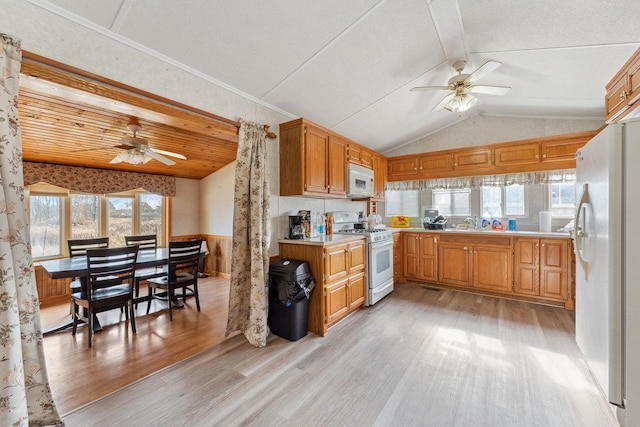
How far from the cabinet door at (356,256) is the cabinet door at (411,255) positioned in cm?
146

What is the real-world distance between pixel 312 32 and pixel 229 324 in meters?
2.75

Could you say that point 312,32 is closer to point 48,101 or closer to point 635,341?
point 48,101

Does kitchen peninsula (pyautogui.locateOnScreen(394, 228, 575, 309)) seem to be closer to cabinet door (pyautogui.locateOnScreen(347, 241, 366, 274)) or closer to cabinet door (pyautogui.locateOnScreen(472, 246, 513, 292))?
cabinet door (pyautogui.locateOnScreen(472, 246, 513, 292))

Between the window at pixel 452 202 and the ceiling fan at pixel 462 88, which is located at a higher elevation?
the ceiling fan at pixel 462 88

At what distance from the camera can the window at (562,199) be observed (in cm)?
368

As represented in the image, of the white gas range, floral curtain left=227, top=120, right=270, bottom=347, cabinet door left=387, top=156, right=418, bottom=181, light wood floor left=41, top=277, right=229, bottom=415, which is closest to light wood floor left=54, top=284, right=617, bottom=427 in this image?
light wood floor left=41, top=277, right=229, bottom=415

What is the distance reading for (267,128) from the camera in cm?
265

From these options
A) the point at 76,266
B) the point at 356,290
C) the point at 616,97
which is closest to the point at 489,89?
the point at 616,97

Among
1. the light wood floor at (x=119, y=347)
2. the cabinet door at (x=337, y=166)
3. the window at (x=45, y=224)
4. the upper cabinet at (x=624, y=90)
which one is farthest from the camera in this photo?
the window at (x=45, y=224)

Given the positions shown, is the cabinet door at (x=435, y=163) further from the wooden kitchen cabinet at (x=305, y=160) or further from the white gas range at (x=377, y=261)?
the wooden kitchen cabinet at (x=305, y=160)

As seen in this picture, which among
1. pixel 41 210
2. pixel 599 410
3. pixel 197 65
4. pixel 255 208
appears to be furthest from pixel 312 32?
pixel 41 210

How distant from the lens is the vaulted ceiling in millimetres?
1725

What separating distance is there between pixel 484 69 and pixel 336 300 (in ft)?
8.75

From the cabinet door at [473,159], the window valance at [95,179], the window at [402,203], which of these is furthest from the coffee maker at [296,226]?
the window valance at [95,179]
